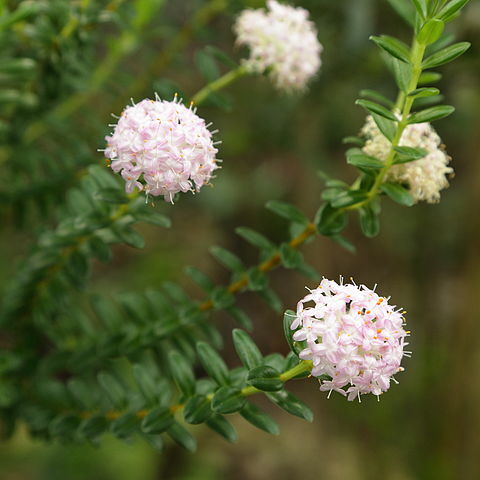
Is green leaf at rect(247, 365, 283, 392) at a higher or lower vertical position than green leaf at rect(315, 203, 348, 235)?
lower

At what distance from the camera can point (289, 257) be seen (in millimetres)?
1344

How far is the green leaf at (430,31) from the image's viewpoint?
1.06m

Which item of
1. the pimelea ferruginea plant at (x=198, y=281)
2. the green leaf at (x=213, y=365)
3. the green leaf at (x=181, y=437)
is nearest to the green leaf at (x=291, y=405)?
the pimelea ferruginea plant at (x=198, y=281)

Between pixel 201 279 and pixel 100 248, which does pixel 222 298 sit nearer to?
pixel 201 279

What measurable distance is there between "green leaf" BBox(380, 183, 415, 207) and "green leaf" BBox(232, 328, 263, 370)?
0.38m

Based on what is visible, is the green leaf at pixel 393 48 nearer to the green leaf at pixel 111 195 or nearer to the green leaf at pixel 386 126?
the green leaf at pixel 386 126

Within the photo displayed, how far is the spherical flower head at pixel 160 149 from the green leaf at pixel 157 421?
0.46 meters

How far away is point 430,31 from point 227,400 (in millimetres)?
723

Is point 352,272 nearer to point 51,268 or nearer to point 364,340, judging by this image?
point 51,268

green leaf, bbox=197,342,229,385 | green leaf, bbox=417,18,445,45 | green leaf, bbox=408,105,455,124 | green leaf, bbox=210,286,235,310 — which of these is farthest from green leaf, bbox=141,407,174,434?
green leaf, bbox=417,18,445,45

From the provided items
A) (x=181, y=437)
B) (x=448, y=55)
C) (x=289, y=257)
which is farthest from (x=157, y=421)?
(x=448, y=55)

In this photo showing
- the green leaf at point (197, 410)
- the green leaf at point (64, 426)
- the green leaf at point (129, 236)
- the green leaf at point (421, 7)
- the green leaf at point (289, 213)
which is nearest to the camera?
the green leaf at point (421, 7)

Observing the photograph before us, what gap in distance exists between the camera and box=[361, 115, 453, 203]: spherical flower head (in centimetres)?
123

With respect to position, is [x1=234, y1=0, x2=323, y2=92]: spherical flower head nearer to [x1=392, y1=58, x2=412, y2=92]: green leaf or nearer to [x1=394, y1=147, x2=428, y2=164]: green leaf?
[x1=392, y1=58, x2=412, y2=92]: green leaf
